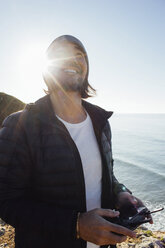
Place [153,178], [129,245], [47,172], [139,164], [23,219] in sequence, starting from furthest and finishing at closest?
[139,164], [153,178], [129,245], [47,172], [23,219]

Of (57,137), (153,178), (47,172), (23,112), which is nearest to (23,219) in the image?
(47,172)

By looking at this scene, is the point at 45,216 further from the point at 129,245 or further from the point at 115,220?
the point at 129,245

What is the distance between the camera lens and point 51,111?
1.94 m

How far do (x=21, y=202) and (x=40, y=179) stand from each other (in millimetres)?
266

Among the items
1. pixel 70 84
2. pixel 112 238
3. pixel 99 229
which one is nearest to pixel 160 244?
pixel 112 238

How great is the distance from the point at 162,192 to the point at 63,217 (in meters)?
19.4

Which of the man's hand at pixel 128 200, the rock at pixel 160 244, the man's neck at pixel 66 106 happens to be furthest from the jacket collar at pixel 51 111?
Result: the rock at pixel 160 244

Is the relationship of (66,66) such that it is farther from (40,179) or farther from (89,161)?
(40,179)

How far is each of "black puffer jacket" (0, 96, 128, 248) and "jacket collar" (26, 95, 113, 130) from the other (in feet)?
0.04

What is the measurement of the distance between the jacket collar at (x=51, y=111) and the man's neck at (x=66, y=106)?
0.40 feet

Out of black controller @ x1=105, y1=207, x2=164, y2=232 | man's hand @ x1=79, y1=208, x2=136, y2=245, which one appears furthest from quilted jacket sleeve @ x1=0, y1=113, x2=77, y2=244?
black controller @ x1=105, y1=207, x2=164, y2=232

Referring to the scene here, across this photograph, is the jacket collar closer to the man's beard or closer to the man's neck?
the man's neck

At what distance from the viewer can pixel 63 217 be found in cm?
143

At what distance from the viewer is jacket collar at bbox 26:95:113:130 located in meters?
1.87
